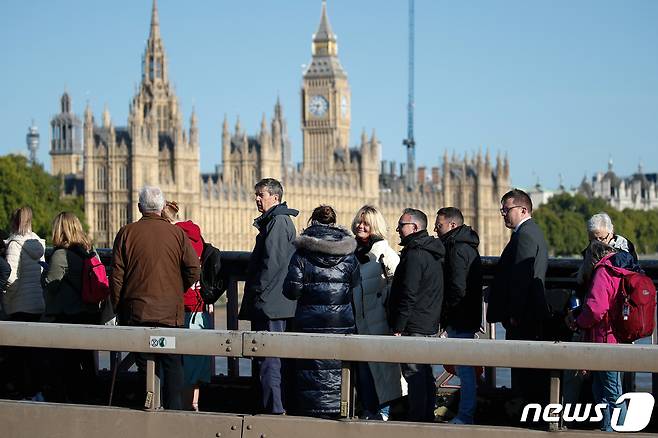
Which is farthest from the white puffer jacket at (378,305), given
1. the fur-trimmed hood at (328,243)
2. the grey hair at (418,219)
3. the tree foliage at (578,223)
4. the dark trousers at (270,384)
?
the tree foliage at (578,223)

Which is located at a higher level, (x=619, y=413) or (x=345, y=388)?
(x=345, y=388)

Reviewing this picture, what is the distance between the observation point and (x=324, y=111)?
418 feet

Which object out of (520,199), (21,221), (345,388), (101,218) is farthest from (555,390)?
(101,218)

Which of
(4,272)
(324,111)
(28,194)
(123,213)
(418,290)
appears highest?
(324,111)

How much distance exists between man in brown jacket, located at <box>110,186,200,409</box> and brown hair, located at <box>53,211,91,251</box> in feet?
2.74

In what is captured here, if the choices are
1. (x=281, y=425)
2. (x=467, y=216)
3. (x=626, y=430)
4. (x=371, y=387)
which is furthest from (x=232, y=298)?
(x=467, y=216)

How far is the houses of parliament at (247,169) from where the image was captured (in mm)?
86938

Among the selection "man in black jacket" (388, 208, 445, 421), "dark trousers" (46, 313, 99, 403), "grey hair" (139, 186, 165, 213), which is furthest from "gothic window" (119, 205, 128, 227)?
"grey hair" (139, 186, 165, 213)

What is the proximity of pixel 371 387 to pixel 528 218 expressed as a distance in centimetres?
154

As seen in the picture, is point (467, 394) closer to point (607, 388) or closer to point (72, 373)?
point (607, 388)

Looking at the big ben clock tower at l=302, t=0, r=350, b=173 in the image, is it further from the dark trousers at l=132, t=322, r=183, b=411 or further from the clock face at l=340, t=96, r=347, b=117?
the dark trousers at l=132, t=322, r=183, b=411

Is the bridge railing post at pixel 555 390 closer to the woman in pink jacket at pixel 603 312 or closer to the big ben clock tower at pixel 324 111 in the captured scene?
the woman in pink jacket at pixel 603 312

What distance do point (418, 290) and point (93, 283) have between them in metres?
2.05

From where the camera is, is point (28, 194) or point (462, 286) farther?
point (28, 194)
